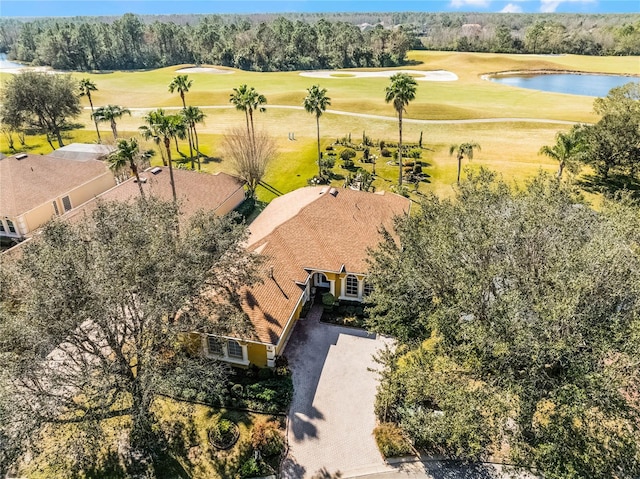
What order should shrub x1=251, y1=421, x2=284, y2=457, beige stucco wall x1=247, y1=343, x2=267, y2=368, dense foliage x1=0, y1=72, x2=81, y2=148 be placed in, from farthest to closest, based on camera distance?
1. dense foliage x1=0, y1=72, x2=81, y2=148
2. beige stucco wall x1=247, y1=343, x2=267, y2=368
3. shrub x1=251, y1=421, x2=284, y2=457

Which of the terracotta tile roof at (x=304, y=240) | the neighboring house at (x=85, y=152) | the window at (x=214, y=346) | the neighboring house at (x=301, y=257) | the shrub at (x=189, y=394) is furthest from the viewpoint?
the neighboring house at (x=85, y=152)

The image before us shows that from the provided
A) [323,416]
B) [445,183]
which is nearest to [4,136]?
[445,183]

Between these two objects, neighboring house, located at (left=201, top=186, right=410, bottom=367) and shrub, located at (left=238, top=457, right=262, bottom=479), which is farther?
neighboring house, located at (left=201, top=186, right=410, bottom=367)

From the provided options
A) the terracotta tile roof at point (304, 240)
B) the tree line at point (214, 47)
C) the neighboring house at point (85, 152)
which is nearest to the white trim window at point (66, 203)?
the neighboring house at point (85, 152)

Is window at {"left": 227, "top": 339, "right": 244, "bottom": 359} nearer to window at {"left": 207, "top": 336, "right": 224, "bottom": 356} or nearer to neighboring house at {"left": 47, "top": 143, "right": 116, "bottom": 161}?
window at {"left": 207, "top": 336, "right": 224, "bottom": 356}

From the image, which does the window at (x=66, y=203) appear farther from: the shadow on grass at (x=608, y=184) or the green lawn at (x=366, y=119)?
the shadow on grass at (x=608, y=184)

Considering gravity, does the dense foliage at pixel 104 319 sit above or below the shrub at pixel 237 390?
above

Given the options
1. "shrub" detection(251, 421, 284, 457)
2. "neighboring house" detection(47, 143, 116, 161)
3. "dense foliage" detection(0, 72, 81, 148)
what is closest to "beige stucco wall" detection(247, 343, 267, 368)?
"shrub" detection(251, 421, 284, 457)
